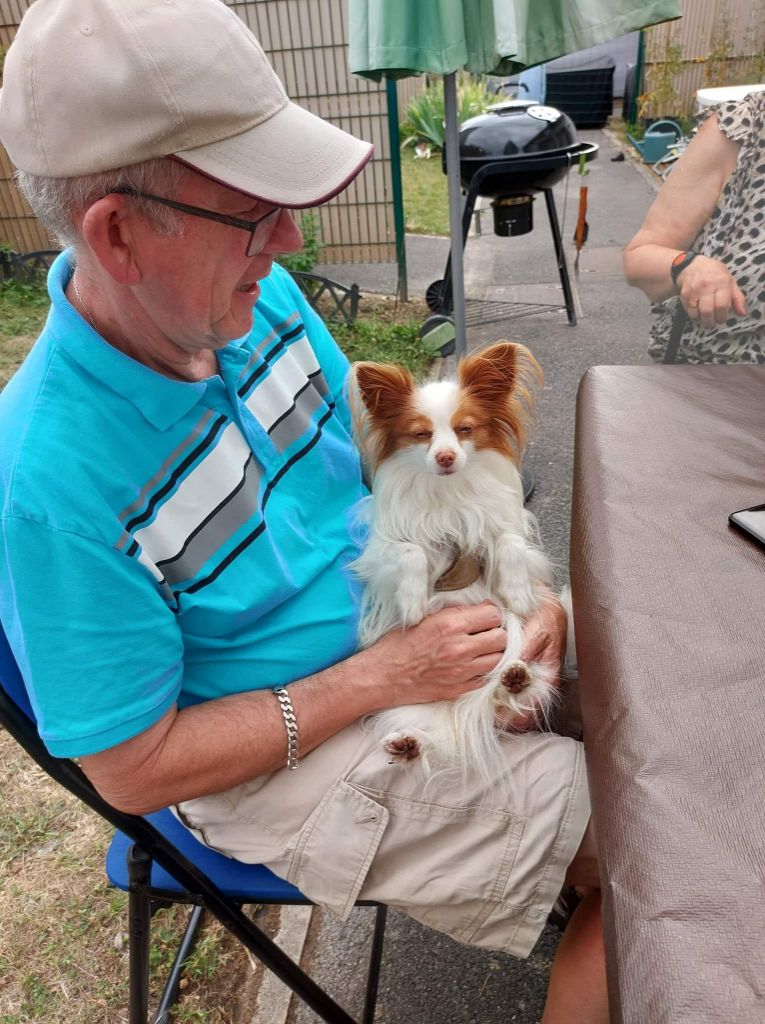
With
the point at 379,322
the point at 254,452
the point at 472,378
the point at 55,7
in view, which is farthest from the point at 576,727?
the point at 379,322

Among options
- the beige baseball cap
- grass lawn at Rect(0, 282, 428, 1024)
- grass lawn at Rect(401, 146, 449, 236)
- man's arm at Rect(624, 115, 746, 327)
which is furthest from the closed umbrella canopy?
grass lawn at Rect(401, 146, 449, 236)

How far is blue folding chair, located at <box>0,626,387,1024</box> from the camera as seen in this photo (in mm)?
1116

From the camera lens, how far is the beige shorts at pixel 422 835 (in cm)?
121

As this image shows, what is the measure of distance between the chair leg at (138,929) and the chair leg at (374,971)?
0.49m

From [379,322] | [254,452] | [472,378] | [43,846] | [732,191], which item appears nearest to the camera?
[254,452]

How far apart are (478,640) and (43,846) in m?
1.54

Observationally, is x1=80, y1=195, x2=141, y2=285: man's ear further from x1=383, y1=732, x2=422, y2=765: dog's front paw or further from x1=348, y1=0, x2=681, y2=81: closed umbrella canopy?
x1=348, y1=0, x2=681, y2=81: closed umbrella canopy

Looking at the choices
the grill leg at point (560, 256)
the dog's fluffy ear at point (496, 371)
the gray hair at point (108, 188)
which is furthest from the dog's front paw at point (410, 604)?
the grill leg at point (560, 256)

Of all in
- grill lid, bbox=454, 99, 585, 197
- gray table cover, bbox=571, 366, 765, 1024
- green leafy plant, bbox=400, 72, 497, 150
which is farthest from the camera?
green leafy plant, bbox=400, 72, 497, 150

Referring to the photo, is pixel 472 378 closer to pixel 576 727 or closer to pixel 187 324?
pixel 187 324

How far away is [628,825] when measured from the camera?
0.78m

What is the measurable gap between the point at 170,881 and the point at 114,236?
106cm

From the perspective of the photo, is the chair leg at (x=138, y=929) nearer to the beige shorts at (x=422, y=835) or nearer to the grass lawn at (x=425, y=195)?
the beige shorts at (x=422, y=835)

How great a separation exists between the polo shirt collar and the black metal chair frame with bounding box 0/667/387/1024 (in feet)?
1.47
